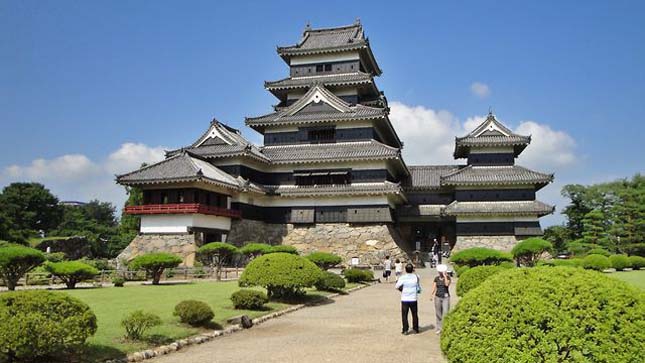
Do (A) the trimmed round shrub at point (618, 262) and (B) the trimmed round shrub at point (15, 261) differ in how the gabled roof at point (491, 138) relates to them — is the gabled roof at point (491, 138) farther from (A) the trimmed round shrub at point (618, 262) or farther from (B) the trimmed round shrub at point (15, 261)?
(B) the trimmed round shrub at point (15, 261)

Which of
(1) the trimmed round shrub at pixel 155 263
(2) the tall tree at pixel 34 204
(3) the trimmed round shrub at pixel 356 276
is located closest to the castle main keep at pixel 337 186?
(1) the trimmed round shrub at pixel 155 263

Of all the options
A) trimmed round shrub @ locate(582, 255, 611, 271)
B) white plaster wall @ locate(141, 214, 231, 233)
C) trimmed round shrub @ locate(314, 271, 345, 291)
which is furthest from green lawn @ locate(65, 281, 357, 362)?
trimmed round shrub @ locate(582, 255, 611, 271)

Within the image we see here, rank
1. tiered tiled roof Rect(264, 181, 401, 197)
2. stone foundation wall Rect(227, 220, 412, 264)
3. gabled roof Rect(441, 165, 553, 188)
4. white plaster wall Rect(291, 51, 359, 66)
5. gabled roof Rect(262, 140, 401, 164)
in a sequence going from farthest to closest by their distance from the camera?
white plaster wall Rect(291, 51, 359, 66)
gabled roof Rect(441, 165, 553, 188)
gabled roof Rect(262, 140, 401, 164)
tiered tiled roof Rect(264, 181, 401, 197)
stone foundation wall Rect(227, 220, 412, 264)

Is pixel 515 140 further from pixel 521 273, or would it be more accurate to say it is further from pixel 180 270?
pixel 521 273

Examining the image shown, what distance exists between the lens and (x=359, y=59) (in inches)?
1869

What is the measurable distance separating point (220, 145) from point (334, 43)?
1628cm

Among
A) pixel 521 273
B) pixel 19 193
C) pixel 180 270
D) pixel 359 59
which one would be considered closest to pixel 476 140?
pixel 359 59

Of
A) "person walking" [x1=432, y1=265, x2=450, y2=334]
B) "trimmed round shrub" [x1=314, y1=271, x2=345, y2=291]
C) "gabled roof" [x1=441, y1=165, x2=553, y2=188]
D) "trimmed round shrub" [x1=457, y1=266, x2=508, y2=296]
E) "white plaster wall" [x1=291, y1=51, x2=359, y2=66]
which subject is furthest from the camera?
"white plaster wall" [x1=291, y1=51, x2=359, y2=66]

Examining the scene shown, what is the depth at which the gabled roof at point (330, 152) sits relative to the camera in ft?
131

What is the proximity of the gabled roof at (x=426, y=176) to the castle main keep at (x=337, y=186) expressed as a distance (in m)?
0.25

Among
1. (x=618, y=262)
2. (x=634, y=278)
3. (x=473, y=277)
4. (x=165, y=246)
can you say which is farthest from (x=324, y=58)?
(x=473, y=277)

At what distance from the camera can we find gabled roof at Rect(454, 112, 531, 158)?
43531mm

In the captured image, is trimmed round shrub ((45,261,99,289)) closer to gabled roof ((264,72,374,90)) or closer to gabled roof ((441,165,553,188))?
gabled roof ((264,72,374,90))

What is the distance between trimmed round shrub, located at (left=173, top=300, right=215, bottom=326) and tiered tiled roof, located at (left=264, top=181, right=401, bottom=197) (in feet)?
88.7
